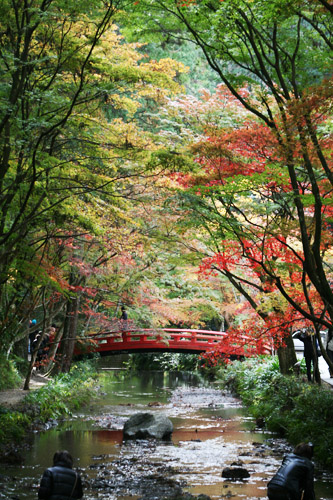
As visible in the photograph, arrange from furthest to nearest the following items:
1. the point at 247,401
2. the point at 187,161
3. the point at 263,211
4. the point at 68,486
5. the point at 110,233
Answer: the point at 247,401
the point at 110,233
the point at 263,211
the point at 187,161
the point at 68,486

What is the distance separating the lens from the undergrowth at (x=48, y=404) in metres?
Answer: 11.1

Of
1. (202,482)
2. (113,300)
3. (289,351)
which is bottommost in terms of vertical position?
(202,482)

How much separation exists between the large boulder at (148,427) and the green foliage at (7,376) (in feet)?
15.1

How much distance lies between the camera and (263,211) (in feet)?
39.6

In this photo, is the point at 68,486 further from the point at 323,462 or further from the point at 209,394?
the point at 209,394

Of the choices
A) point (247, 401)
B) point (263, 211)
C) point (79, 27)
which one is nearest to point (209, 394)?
point (247, 401)

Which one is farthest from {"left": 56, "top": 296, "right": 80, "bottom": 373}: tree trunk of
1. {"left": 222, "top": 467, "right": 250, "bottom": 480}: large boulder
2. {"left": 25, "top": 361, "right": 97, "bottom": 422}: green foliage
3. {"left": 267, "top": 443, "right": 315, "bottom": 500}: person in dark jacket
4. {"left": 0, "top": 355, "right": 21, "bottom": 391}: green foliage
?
{"left": 267, "top": 443, "right": 315, "bottom": 500}: person in dark jacket

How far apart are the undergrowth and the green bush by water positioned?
17.5ft

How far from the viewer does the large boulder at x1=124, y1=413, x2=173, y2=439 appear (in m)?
12.4

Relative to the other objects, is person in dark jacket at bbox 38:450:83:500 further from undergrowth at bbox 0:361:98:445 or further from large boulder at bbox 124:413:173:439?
large boulder at bbox 124:413:173:439

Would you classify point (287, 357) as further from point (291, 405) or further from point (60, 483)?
point (60, 483)

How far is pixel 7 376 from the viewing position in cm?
1600

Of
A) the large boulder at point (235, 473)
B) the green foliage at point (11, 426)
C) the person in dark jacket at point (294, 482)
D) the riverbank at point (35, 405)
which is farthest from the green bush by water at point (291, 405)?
the green foliage at point (11, 426)

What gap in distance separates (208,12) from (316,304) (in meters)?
7.96
